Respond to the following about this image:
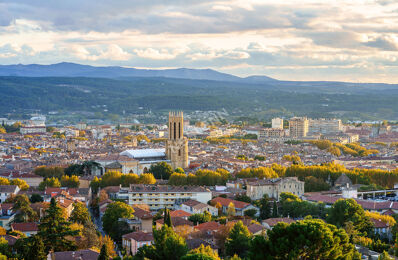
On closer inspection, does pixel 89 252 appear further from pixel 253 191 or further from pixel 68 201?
pixel 253 191

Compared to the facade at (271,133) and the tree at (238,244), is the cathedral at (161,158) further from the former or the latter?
the facade at (271,133)

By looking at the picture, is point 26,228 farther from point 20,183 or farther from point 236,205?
point 20,183

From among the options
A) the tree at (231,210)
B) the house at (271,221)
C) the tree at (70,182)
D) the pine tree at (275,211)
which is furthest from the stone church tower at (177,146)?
the house at (271,221)

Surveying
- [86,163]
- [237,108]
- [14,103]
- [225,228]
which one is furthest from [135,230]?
[14,103]

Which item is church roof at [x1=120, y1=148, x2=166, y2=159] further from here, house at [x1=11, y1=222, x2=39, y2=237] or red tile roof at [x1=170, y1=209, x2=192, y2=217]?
→ house at [x1=11, y1=222, x2=39, y2=237]

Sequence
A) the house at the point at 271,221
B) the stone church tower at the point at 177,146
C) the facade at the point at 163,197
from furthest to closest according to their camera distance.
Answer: the stone church tower at the point at 177,146 → the facade at the point at 163,197 → the house at the point at 271,221

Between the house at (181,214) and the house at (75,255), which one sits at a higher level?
the house at (75,255)

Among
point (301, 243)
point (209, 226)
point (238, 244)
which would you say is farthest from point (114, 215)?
point (301, 243)
